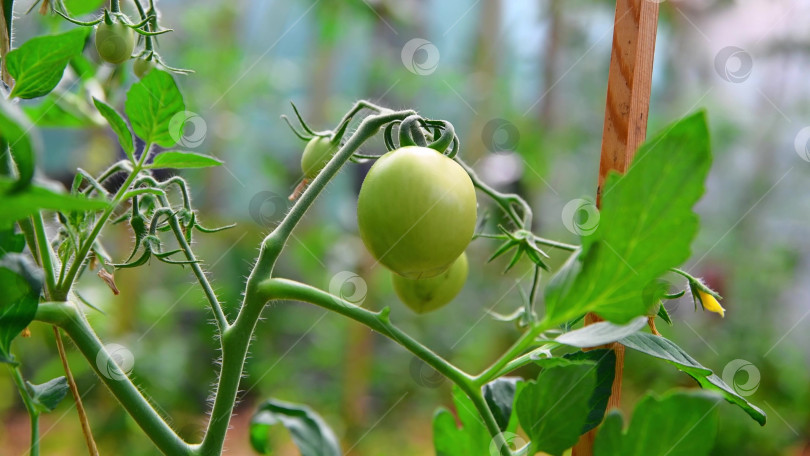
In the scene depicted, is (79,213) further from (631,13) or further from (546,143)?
(546,143)

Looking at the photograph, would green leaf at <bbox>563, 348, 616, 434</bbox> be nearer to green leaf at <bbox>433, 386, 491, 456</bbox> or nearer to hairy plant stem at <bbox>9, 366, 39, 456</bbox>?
green leaf at <bbox>433, 386, 491, 456</bbox>

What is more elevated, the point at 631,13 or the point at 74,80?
the point at 631,13

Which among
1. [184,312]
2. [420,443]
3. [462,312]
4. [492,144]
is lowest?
[184,312]

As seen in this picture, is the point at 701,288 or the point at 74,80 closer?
the point at 701,288

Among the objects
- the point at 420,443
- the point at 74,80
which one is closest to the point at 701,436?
the point at 74,80
